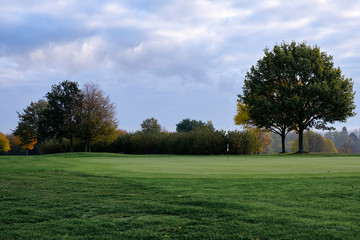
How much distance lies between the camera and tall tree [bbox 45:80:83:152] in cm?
4725

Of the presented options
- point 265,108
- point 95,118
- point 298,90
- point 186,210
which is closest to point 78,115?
point 95,118

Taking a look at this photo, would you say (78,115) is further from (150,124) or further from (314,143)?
(314,143)

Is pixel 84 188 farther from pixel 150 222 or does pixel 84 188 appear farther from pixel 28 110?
pixel 28 110

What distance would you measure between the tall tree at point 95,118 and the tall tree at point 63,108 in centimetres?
130

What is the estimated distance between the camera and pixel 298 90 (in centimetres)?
3756

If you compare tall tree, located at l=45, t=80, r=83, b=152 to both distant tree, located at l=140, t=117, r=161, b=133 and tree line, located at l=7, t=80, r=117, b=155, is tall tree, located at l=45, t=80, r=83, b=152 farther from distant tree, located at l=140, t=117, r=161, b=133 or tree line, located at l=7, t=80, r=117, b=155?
distant tree, located at l=140, t=117, r=161, b=133

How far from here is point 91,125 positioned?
45.3m

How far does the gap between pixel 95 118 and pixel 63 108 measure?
6313mm

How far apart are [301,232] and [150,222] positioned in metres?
2.15

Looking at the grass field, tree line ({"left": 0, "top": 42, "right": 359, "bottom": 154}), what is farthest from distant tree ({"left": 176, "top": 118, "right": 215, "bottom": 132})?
the grass field

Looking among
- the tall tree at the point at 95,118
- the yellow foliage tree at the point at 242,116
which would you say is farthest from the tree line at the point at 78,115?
the yellow foliage tree at the point at 242,116

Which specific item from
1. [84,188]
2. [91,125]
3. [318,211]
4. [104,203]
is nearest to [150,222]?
[104,203]

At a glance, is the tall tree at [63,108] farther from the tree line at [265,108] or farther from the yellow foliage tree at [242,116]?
the yellow foliage tree at [242,116]

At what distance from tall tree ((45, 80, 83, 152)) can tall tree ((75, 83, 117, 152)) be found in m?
1.30
